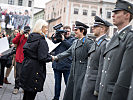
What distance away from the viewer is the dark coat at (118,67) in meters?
3.23

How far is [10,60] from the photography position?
9766 millimetres

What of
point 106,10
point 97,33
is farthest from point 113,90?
point 106,10

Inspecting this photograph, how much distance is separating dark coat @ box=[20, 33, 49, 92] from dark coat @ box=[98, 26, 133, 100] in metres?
1.94

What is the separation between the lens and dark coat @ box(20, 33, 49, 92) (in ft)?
17.8

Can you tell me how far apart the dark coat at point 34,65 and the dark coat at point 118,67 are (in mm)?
1942

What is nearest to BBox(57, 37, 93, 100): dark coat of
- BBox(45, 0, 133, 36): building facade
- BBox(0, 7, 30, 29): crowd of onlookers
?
BBox(0, 7, 30, 29): crowd of onlookers

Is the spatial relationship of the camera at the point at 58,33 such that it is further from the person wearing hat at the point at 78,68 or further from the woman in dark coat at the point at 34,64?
the woman in dark coat at the point at 34,64

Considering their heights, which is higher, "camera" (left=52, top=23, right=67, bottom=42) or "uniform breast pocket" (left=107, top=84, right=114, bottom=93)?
"camera" (left=52, top=23, right=67, bottom=42)

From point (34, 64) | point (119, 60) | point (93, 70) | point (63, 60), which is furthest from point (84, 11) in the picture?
point (119, 60)

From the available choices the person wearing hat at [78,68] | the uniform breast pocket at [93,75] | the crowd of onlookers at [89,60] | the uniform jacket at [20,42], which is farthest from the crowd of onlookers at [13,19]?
the uniform breast pocket at [93,75]

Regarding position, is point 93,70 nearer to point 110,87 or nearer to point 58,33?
point 110,87

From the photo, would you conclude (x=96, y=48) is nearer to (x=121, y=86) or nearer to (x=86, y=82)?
(x=86, y=82)

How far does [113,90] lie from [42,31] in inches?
111

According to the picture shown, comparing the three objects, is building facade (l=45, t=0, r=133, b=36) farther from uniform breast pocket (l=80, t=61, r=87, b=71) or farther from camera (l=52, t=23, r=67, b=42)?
uniform breast pocket (l=80, t=61, r=87, b=71)
